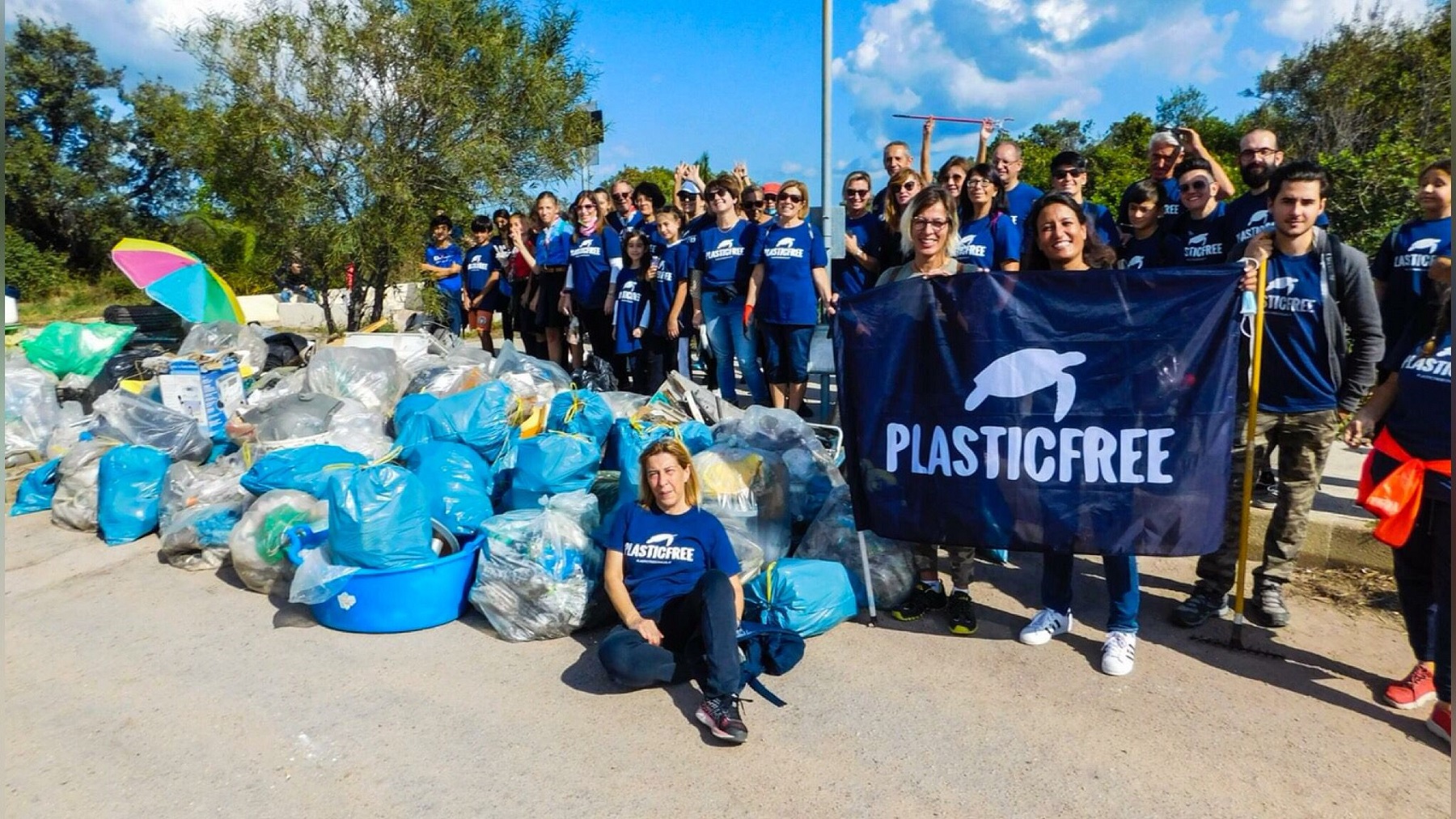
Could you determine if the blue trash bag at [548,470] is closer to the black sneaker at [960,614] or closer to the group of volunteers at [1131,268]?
the group of volunteers at [1131,268]

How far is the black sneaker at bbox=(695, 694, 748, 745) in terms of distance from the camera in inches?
120

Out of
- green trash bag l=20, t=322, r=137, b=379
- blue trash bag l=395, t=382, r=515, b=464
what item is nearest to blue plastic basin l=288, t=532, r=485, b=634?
blue trash bag l=395, t=382, r=515, b=464

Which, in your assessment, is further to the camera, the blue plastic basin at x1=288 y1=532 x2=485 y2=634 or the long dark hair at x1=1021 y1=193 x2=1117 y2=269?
the blue plastic basin at x1=288 y1=532 x2=485 y2=634

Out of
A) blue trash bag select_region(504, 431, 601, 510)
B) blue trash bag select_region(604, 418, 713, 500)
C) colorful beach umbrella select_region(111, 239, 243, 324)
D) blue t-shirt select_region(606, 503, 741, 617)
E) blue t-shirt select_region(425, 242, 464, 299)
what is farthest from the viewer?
blue t-shirt select_region(425, 242, 464, 299)

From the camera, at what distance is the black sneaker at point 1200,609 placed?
3.89 meters

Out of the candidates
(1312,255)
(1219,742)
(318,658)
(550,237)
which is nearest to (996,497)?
(1219,742)

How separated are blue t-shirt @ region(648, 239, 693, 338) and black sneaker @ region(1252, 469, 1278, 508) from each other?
4068mm

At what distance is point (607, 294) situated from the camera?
7.70 m

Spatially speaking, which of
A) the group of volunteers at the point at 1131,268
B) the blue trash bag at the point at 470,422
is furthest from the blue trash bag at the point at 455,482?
the group of volunteers at the point at 1131,268

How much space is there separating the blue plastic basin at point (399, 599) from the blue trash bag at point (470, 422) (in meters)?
1.32

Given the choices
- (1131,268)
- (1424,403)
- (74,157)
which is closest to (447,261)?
(1131,268)

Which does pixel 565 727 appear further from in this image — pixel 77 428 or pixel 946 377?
pixel 77 428

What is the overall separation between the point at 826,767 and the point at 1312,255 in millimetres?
2881

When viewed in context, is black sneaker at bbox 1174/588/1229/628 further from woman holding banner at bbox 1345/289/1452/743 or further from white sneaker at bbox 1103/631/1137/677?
woman holding banner at bbox 1345/289/1452/743
